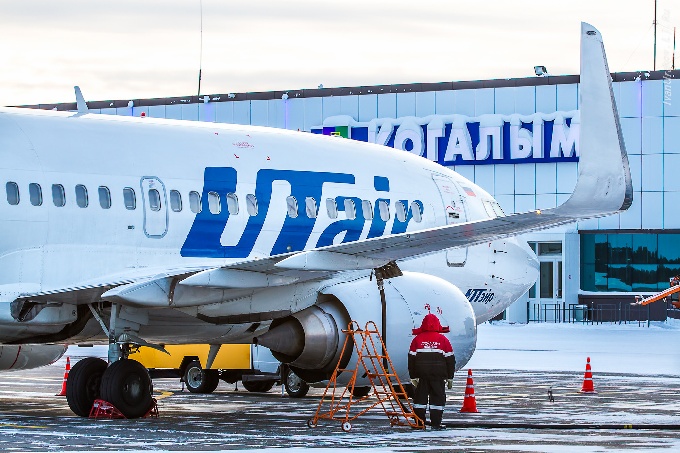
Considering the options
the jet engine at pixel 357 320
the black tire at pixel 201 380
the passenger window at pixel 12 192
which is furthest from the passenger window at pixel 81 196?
the black tire at pixel 201 380

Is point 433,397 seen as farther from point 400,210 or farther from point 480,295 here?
point 480,295

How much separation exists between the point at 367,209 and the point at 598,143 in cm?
613

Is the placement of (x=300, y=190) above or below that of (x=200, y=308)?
above

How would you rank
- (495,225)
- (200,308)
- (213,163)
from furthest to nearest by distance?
(213,163)
(200,308)
(495,225)

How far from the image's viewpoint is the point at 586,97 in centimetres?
1833

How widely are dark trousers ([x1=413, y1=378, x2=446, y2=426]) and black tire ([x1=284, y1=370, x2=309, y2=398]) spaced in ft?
24.5

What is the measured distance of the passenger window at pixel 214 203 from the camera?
21609 millimetres

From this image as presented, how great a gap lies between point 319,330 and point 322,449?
4203mm

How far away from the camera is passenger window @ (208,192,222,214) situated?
21.6 m

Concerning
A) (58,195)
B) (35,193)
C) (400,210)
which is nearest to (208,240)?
(58,195)

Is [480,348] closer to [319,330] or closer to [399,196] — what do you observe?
[399,196]

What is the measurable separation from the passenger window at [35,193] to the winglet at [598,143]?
24.1 feet

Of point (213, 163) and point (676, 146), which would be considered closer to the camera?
point (213, 163)

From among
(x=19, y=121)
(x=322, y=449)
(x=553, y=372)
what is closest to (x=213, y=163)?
(x=19, y=121)
